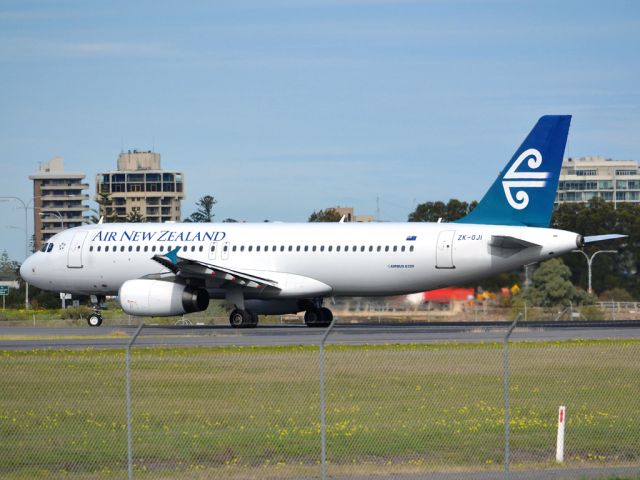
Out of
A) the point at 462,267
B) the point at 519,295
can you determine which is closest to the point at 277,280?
the point at 462,267

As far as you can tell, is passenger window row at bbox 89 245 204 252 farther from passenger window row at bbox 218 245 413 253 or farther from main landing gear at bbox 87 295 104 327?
main landing gear at bbox 87 295 104 327

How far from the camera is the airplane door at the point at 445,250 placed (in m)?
44.3

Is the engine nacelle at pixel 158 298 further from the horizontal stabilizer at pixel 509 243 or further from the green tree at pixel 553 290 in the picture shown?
the green tree at pixel 553 290

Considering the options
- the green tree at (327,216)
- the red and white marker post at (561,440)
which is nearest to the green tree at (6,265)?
the green tree at (327,216)

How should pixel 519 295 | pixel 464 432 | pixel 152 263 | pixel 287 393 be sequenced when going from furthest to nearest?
pixel 519 295 < pixel 152 263 < pixel 287 393 < pixel 464 432

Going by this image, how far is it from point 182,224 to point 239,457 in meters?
31.9

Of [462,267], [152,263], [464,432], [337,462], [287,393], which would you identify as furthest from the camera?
[152,263]

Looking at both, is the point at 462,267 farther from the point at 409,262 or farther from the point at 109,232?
the point at 109,232

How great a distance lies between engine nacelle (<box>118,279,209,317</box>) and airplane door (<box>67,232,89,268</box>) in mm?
5169

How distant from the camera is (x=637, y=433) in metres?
20.7

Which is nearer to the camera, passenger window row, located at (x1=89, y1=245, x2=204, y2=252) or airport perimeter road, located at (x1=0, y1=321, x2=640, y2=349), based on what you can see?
airport perimeter road, located at (x1=0, y1=321, x2=640, y2=349)

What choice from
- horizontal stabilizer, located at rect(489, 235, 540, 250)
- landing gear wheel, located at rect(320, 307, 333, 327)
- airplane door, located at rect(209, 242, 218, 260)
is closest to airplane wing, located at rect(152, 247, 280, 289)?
airplane door, located at rect(209, 242, 218, 260)

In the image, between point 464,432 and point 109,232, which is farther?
point 109,232

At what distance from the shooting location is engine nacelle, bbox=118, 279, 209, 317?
44719 millimetres
